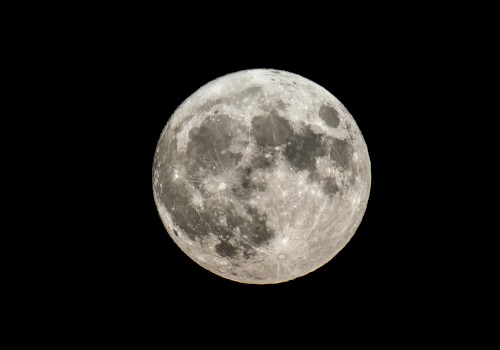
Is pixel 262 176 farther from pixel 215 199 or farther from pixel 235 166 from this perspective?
pixel 215 199

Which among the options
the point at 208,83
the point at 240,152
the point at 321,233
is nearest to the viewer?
the point at 240,152

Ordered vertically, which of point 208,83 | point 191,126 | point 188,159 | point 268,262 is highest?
point 208,83

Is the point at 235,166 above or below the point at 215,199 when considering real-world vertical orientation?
above

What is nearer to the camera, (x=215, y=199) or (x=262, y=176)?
(x=262, y=176)

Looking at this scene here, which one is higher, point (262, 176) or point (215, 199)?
point (262, 176)

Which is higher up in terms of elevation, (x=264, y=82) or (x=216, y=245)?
(x=264, y=82)

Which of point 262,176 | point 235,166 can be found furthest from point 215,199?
point 262,176

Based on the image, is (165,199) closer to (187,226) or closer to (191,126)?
(187,226)

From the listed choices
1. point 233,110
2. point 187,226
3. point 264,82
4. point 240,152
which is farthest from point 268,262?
point 264,82
